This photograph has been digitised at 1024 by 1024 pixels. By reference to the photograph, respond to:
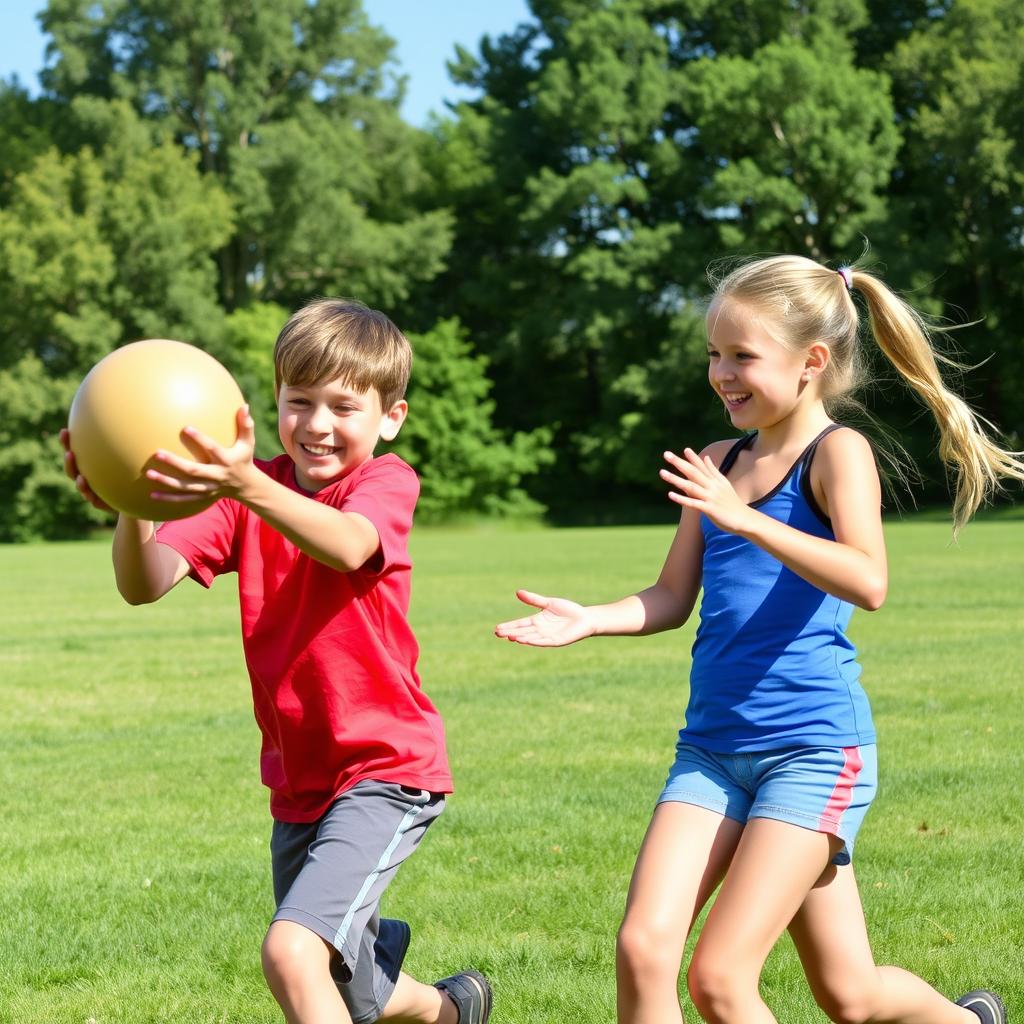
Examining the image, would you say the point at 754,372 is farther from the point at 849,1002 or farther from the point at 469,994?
the point at 469,994

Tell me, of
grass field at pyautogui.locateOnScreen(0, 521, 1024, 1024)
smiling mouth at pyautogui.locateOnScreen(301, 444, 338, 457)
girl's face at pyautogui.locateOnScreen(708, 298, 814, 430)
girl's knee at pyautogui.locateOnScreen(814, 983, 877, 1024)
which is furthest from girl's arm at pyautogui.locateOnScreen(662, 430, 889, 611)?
grass field at pyautogui.locateOnScreen(0, 521, 1024, 1024)

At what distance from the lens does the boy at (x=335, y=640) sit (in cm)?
360

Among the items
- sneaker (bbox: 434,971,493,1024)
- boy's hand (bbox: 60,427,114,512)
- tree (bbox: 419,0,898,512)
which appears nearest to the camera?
boy's hand (bbox: 60,427,114,512)

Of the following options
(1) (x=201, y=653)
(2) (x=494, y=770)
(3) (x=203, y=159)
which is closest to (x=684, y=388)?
(3) (x=203, y=159)

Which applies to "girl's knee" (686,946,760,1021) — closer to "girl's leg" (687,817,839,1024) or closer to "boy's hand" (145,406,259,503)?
"girl's leg" (687,817,839,1024)

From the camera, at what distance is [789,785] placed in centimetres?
360

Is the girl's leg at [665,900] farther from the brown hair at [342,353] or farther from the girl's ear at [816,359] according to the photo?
the brown hair at [342,353]

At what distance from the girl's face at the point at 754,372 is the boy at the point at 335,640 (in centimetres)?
88

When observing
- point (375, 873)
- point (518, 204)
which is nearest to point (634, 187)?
point (518, 204)

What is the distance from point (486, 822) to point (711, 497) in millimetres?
3847

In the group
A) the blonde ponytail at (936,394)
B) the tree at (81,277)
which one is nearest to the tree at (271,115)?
the tree at (81,277)

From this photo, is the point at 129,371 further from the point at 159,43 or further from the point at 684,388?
the point at 159,43

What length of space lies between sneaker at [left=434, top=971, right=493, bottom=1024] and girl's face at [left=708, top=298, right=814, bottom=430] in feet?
6.38

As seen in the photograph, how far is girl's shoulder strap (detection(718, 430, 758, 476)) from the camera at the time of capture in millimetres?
4082
